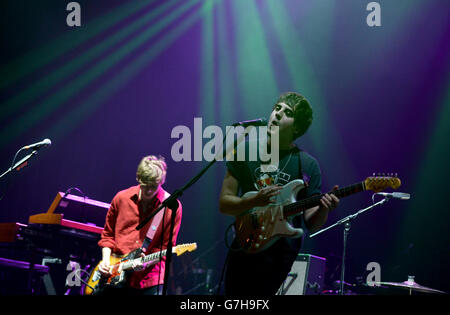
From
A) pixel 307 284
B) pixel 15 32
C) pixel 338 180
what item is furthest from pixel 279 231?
pixel 15 32

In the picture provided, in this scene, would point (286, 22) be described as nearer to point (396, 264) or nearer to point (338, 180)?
point (338, 180)

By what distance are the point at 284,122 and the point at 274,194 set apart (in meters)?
0.54

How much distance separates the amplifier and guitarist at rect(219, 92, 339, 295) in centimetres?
260

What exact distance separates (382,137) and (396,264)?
1939mm

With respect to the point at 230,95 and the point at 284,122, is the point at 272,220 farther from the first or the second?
the point at 230,95

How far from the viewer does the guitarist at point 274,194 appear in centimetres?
247

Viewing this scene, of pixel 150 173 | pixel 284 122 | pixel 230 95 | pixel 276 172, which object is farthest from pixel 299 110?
pixel 230 95

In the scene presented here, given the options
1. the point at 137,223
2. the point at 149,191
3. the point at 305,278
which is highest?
the point at 149,191

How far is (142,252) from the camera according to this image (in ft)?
12.0

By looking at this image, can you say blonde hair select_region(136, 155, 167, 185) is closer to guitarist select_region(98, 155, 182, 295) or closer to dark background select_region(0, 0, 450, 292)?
guitarist select_region(98, 155, 182, 295)

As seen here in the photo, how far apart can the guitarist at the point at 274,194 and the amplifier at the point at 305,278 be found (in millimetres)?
2596

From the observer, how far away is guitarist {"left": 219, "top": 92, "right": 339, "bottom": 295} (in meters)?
2.47

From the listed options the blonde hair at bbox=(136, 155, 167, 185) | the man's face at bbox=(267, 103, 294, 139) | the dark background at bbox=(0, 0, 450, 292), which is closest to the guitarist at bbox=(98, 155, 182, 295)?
the blonde hair at bbox=(136, 155, 167, 185)

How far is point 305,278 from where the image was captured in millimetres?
5148
